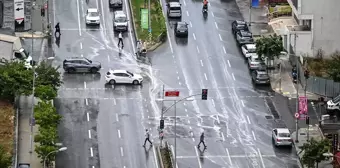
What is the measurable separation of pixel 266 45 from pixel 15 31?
33.0 meters

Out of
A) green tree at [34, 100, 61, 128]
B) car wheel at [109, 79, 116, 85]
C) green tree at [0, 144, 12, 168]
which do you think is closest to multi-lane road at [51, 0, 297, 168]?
car wheel at [109, 79, 116, 85]

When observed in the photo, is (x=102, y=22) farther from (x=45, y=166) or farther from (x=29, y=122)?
(x=45, y=166)

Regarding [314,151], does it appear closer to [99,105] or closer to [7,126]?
[99,105]

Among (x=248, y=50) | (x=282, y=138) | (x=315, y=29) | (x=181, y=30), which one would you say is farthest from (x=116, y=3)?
(x=282, y=138)

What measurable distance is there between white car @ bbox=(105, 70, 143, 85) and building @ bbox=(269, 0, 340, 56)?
21.7 m

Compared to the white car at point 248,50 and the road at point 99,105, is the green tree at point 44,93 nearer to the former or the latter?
the road at point 99,105

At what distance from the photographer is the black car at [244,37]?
156625mm

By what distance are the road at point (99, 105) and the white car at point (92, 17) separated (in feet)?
3.14

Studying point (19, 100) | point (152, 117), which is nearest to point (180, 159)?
point (152, 117)

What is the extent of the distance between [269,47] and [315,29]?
8331mm

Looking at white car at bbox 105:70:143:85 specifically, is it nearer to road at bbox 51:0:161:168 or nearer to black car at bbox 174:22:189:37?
road at bbox 51:0:161:168

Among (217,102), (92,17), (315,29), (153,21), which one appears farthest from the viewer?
(153,21)

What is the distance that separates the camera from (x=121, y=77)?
144625mm

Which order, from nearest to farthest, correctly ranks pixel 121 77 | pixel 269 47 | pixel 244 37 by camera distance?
pixel 121 77 → pixel 269 47 → pixel 244 37
